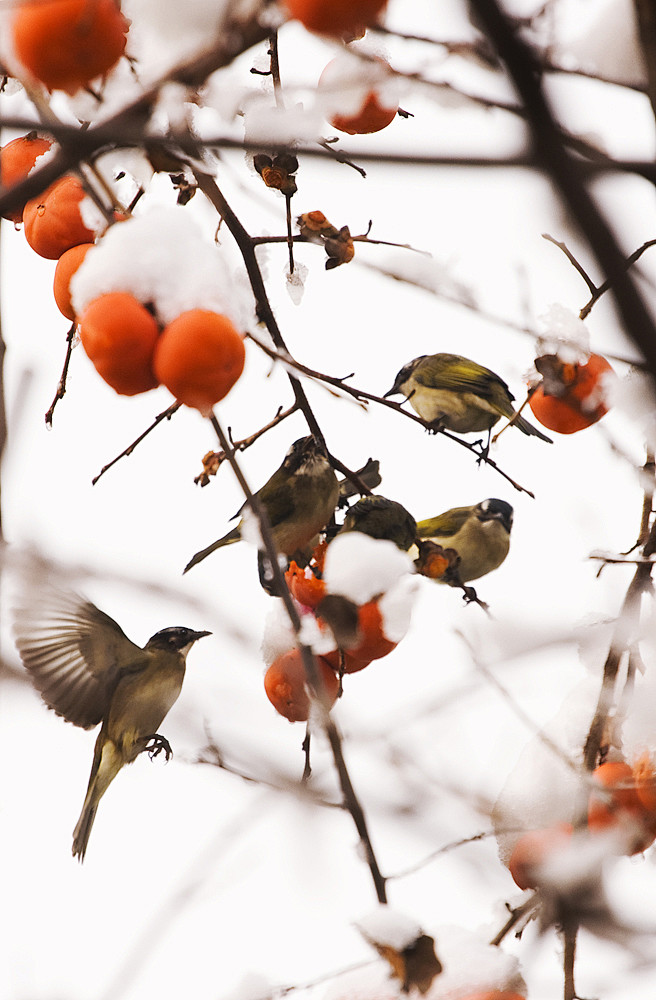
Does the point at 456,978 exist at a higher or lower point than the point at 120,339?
lower

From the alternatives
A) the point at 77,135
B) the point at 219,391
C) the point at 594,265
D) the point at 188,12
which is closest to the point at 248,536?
the point at 219,391

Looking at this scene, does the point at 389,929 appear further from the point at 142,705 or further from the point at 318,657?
the point at 142,705

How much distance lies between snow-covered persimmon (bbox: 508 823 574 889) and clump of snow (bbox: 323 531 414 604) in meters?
0.58

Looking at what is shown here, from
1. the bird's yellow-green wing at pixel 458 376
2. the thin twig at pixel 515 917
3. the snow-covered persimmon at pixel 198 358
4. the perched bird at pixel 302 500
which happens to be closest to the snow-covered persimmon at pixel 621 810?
the thin twig at pixel 515 917

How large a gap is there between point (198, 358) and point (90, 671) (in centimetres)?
139

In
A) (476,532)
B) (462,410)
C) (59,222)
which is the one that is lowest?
(59,222)

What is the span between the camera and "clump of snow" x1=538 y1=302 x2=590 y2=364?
1.69 metres

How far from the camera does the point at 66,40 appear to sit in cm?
116

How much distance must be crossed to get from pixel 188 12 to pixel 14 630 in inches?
56.9

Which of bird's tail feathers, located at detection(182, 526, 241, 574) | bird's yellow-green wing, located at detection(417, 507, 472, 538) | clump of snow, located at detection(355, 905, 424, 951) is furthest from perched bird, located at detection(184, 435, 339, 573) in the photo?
bird's yellow-green wing, located at detection(417, 507, 472, 538)

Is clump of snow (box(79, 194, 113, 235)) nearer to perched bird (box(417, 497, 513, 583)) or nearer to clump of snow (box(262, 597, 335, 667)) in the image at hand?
clump of snow (box(262, 597, 335, 667))

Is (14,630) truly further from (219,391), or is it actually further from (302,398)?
(219,391)

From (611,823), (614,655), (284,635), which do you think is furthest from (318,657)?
(611,823)

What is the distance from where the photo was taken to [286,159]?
76.0 inches
